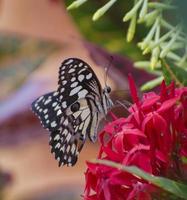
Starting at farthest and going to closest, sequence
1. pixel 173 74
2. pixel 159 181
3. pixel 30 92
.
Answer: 1. pixel 30 92
2. pixel 173 74
3. pixel 159 181

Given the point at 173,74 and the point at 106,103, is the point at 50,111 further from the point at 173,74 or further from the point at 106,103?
the point at 173,74

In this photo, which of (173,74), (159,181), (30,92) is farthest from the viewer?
(30,92)

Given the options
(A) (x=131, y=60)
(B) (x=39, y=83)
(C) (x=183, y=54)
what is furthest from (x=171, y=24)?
(B) (x=39, y=83)

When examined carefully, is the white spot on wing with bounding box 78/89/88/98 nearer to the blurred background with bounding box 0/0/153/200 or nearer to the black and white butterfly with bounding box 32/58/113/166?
the black and white butterfly with bounding box 32/58/113/166

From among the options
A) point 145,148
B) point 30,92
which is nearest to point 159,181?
point 145,148

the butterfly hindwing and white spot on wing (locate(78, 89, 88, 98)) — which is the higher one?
white spot on wing (locate(78, 89, 88, 98))

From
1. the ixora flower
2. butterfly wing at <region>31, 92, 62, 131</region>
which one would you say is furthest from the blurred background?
the ixora flower

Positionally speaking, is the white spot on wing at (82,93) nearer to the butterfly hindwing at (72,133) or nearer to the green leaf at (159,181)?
the butterfly hindwing at (72,133)
